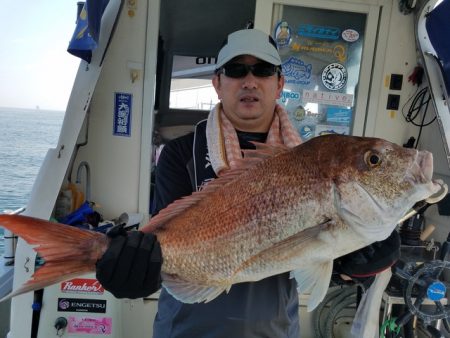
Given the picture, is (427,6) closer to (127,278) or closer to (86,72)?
(86,72)

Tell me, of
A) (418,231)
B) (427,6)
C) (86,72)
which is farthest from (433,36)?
(86,72)

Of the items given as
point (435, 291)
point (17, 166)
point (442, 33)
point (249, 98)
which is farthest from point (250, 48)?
point (17, 166)

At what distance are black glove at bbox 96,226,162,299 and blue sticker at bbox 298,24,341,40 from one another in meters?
2.84

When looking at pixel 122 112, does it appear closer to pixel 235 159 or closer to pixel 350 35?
pixel 235 159

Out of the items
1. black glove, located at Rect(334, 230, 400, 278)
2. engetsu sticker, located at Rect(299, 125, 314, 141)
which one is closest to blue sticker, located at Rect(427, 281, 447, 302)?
black glove, located at Rect(334, 230, 400, 278)

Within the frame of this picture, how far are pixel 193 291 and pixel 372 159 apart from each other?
0.76 meters

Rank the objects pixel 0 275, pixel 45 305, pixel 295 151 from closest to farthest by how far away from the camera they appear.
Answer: pixel 295 151
pixel 45 305
pixel 0 275

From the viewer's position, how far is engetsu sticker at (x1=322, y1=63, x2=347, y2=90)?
139 inches

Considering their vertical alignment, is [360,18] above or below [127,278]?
above

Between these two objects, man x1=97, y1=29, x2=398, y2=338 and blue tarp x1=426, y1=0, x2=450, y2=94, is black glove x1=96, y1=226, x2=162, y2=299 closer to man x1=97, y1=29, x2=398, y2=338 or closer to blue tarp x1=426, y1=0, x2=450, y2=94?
man x1=97, y1=29, x2=398, y2=338

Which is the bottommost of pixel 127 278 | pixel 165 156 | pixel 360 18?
pixel 127 278

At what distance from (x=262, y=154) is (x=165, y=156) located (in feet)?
1.70

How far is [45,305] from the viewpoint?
2551 mm

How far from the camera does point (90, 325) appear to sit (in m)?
2.69
